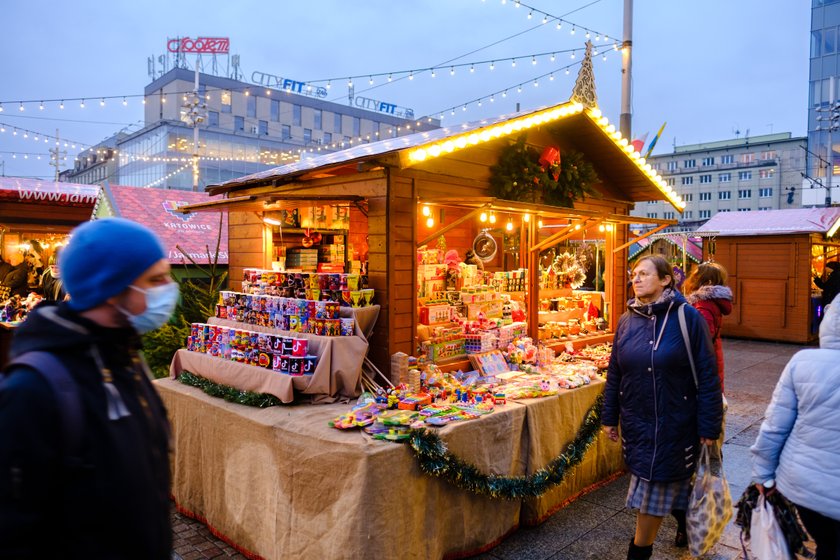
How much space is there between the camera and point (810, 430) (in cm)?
244

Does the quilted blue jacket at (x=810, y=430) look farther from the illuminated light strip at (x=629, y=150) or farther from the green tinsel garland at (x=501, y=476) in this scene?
the illuminated light strip at (x=629, y=150)

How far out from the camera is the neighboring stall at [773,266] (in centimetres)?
1338

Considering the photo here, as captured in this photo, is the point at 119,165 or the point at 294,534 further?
the point at 119,165

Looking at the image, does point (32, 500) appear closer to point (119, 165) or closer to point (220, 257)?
point (220, 257)

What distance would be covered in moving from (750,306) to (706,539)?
12.8m

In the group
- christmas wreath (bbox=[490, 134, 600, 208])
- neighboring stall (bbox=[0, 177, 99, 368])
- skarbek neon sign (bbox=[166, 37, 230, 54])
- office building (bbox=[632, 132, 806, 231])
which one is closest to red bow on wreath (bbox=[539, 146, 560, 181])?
christmas wreath (bbox=[490, 134, 600, 208])

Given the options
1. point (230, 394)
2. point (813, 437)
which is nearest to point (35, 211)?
point (230, 394)

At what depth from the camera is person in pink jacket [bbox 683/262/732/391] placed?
4324 mm

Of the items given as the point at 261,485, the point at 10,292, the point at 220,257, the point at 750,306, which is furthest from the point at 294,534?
the point at 750,306

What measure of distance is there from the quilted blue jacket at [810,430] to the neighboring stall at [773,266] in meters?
11.9

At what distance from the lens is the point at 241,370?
433 cm

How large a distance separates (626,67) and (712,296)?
23.5 feet

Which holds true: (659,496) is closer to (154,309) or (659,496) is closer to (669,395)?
(669,395)

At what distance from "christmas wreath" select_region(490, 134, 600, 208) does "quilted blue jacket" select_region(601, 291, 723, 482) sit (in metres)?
2.64
